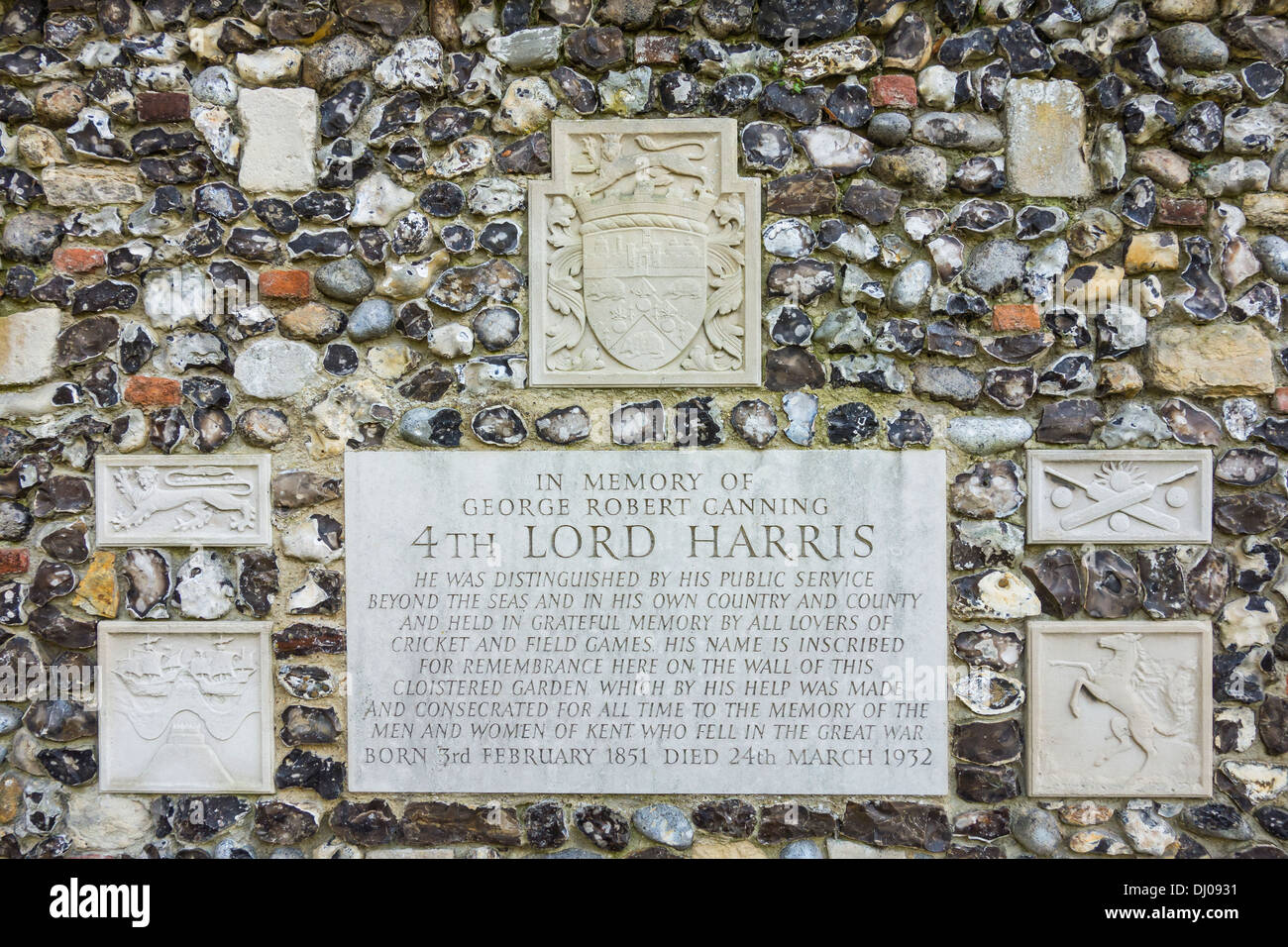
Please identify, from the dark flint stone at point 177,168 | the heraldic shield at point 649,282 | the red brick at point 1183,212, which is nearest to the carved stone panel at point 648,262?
the heraldic shield at point 649,282

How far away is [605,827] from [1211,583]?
222cm

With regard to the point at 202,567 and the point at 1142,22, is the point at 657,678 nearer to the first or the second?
the point at 202,567

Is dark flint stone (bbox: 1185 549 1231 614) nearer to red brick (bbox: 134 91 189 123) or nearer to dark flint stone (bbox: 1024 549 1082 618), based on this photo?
dark flint stone (bbox: 1024 549 1082 618)

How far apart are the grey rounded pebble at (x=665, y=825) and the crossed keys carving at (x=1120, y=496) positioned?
1641 mm

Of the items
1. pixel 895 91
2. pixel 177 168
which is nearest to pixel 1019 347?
pixel 895 91

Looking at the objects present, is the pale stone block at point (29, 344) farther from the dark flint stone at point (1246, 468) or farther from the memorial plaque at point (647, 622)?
the dark flint stone at point (1246, 468)

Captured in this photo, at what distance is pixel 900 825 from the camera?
289cm

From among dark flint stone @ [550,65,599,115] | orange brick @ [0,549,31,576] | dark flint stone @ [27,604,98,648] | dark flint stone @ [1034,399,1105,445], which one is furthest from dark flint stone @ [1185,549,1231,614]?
orange brick @ [0,549,31,576]

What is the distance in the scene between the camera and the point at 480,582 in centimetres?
295

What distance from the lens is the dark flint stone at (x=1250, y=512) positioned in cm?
288

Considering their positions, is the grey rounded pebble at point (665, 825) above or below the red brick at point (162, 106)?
below

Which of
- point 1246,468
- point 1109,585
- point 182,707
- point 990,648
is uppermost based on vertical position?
point 1246,468

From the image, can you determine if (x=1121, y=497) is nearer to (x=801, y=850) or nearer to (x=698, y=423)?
(x=698, y=423)

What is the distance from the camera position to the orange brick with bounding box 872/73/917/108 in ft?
9.49
